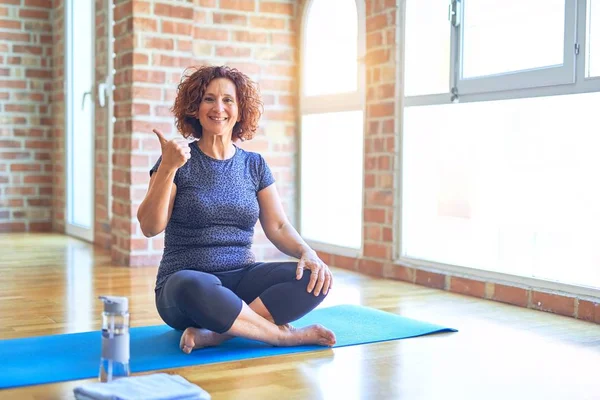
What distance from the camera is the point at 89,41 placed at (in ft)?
21.7

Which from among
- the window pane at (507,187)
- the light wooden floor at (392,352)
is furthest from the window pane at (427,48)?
the light wooden floor at (392,352)

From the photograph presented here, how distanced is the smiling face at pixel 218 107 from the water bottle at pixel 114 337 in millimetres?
1070

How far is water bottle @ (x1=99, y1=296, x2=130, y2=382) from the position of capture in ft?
6.52

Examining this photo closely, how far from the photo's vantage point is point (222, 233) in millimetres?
2980

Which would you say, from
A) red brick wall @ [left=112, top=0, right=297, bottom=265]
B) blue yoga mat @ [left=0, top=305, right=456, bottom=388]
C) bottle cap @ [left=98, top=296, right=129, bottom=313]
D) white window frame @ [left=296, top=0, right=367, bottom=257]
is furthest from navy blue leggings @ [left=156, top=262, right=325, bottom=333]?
red brick wall @ [left=112, top=0, right=297, bottom=265]

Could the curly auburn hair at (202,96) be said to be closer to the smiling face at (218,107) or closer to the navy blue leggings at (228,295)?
the smiling face at (218,107)

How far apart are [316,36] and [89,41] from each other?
2.14 metres

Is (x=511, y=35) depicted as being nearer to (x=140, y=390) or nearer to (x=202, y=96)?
(x=202, y=96)

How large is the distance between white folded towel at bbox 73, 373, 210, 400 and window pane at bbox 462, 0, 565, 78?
232 centimetres

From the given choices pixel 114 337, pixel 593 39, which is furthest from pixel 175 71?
pixel 114 337

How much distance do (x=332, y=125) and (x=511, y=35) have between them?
1.64 m

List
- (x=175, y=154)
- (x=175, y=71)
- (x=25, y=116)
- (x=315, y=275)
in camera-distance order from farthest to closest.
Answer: (x=25, y=116) → (x=175, y=71) → (x=315, y=275) → (x=175, y=154)

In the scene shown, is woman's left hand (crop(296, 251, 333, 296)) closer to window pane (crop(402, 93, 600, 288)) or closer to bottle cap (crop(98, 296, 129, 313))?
bottle cap (crop(98, 296, 129, 313))

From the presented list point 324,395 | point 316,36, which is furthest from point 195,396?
point 316,36
